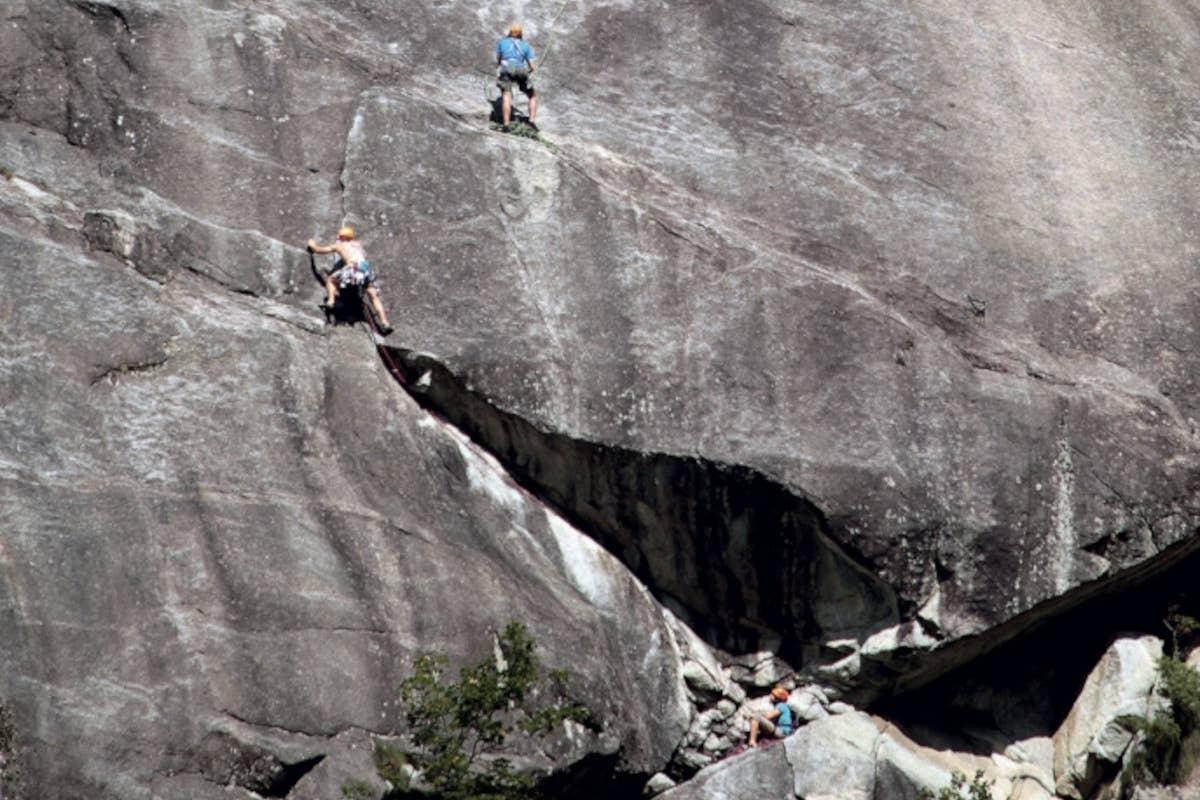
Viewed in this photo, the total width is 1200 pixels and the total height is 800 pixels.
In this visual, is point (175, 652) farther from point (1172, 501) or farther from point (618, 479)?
point (1172, 501)

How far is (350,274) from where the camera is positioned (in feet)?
59.8

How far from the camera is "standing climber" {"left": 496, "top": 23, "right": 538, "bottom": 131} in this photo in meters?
20.0

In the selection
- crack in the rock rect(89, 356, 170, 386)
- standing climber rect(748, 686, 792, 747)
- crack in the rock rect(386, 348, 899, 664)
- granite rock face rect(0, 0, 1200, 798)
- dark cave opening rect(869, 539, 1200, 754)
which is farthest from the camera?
dark cave opening rect(869, 539, 1200, 754)

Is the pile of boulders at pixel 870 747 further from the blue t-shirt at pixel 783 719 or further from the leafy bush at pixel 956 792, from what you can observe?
the leafy bush at pixel 956 792

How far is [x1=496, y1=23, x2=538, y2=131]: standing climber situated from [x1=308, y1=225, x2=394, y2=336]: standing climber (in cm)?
246

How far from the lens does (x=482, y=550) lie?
17.8m

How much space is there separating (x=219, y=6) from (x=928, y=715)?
10.5 m

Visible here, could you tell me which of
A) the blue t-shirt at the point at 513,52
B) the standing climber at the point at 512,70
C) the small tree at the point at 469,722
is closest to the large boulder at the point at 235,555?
the small tree at the point at 469,722

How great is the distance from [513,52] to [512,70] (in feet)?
0.68

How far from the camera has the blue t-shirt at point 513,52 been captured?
787 inches

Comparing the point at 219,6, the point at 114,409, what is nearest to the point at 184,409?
the point at 114,409

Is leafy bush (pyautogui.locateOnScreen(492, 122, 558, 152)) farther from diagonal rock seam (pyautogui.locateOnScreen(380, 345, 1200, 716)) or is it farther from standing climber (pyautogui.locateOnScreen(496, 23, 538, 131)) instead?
diagonal rock seam (pyautogui.locateOnScreen(380, 345, 1200, 716))

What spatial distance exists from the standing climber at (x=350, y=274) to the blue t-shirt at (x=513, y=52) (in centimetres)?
271

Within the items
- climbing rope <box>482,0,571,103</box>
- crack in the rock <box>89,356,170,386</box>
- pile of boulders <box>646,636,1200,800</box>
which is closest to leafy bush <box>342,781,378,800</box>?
pile of boulders <box>646,636,1200,800</box>
